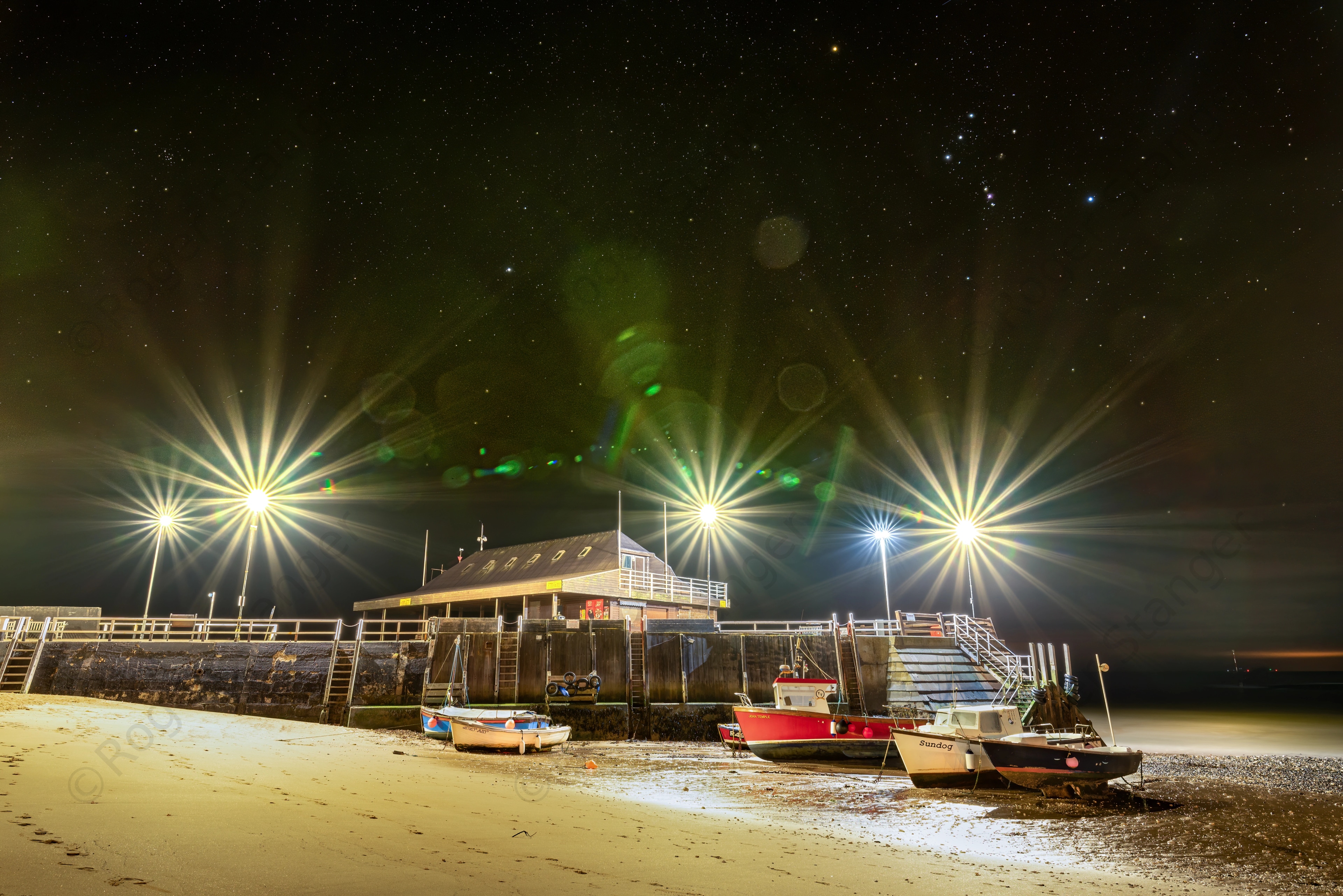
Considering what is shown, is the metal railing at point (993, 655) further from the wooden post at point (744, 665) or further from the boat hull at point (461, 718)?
the boat hull at point (461, 718)

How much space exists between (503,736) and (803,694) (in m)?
10.2

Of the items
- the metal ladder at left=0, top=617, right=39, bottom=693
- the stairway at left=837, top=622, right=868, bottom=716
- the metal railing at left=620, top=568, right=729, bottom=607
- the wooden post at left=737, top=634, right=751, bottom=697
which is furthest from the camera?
the metal railing at left=620, top=568, right=729, bottom=607

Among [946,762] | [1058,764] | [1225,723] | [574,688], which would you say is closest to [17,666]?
[574,688]

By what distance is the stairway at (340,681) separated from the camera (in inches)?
1056

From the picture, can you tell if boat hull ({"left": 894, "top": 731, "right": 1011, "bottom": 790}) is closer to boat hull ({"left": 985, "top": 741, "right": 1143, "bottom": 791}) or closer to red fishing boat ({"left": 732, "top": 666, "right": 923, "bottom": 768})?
boat hull ({"left": 985, "top": 741, "right": 1143, "bottom": 791})

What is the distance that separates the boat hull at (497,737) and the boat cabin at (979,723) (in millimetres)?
12152

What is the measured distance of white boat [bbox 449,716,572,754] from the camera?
2284 centimetres

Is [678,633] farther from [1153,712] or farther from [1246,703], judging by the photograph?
[1246,703]

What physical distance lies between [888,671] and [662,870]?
2206cm

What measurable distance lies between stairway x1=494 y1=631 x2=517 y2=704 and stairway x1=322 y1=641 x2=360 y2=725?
558 centimetres

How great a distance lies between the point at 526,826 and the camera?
11234mm

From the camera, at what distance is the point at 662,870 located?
906 centimetres

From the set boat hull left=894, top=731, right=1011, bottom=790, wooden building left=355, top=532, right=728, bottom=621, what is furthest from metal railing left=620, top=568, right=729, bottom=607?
boat hull left=894, top=731, right=1011, bottom=790

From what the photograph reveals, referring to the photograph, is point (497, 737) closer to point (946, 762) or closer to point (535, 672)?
point (535, 672)
